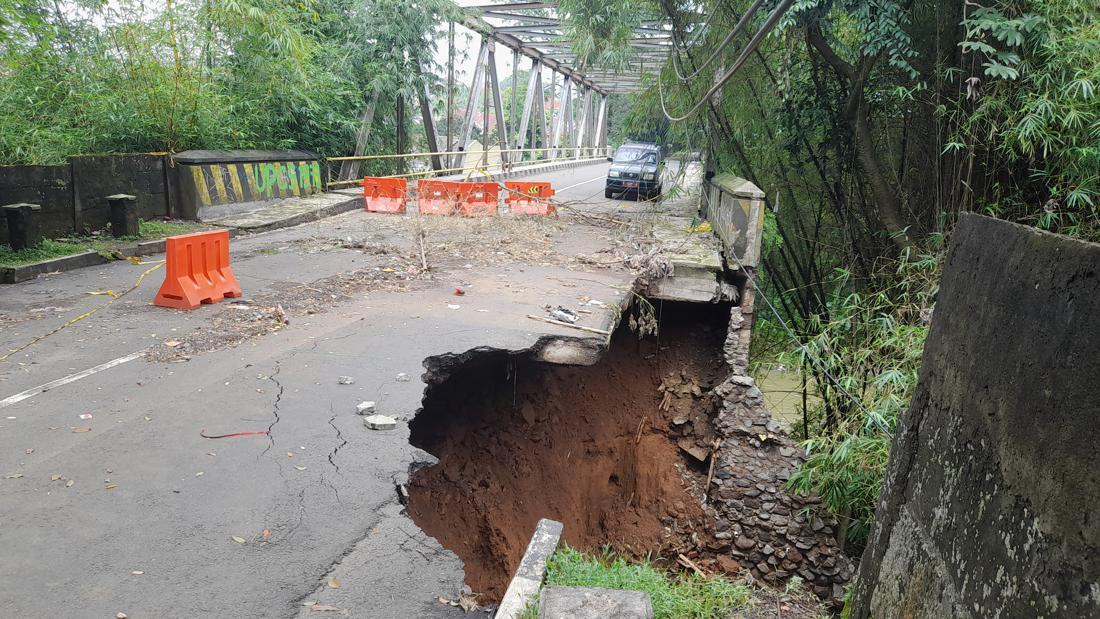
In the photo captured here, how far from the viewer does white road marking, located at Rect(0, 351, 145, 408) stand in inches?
207

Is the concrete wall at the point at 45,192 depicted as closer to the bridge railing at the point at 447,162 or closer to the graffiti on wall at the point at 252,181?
the graffiti on wall at the point at 252,181

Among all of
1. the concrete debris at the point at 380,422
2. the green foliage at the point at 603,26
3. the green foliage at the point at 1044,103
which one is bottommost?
the concrete debris at the point at 380,422

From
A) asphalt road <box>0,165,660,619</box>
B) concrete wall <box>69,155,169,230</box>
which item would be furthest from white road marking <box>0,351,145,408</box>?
concrete wall <box>69,155,169,230</box>

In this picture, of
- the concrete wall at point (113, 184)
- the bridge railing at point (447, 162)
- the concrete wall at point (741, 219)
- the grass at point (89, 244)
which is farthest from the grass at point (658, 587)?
the bridge railing at point (447, 162)

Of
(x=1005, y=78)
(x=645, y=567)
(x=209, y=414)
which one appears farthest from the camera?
(x=1005, y=78)

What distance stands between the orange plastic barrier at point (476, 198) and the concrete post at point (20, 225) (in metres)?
7.72

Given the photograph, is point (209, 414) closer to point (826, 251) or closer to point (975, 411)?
point (975, 411)

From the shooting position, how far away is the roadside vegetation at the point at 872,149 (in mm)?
5953

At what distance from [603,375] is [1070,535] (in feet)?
21.4

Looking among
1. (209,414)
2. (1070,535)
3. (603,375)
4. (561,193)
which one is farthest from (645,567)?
(561,193)

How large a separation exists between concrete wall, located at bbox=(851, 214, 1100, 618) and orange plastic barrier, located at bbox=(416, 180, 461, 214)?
42.1 ft

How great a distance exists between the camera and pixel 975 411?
292 cm

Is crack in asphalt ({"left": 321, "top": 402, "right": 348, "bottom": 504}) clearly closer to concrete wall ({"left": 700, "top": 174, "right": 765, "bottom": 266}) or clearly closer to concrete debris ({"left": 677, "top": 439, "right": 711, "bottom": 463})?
concrete debris ({"left": 677, "top": 439, "right": 711, "bottom": 463})

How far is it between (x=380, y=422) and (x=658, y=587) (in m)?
2.22
